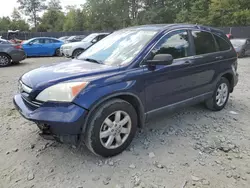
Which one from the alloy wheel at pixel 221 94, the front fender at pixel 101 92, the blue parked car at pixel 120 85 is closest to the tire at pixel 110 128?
the blue parked car at pixel 120 85

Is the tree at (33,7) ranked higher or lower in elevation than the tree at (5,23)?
higher

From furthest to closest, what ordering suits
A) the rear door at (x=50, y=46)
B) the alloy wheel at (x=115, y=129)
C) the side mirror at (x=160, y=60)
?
the rear door at (x=50, y=46) → the side mirror at (x=160, y=60) → the alloy wheel at (x=115, y=129)

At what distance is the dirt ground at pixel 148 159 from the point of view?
9.26ft

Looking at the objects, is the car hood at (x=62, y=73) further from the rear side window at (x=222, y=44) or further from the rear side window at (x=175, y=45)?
the rear side window at (x=222, y=44)

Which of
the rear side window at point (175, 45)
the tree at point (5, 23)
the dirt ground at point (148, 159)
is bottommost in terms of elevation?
the dirt ground at point (148, 159)

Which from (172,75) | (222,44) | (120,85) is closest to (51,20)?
(222,44)

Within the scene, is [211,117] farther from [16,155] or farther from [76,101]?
[16,155]

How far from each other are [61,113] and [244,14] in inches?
1260

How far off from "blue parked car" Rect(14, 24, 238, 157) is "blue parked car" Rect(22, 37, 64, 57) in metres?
12.9

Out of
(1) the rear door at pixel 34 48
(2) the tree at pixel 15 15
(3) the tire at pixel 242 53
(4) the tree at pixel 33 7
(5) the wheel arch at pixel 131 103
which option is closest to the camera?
(5) the wheel arch at pixel 131 103

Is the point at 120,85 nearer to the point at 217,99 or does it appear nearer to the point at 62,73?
the point at 62,73

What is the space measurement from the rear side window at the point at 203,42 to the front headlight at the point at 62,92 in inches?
89.3

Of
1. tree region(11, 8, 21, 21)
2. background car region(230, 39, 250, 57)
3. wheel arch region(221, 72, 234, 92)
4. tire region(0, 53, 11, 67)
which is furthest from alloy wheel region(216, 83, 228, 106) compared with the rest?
tree region(11, 8, 21, 21)

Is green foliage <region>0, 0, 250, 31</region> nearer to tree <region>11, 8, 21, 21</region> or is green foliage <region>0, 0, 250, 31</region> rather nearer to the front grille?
tree <region>11, 8, 21, 21</region>
